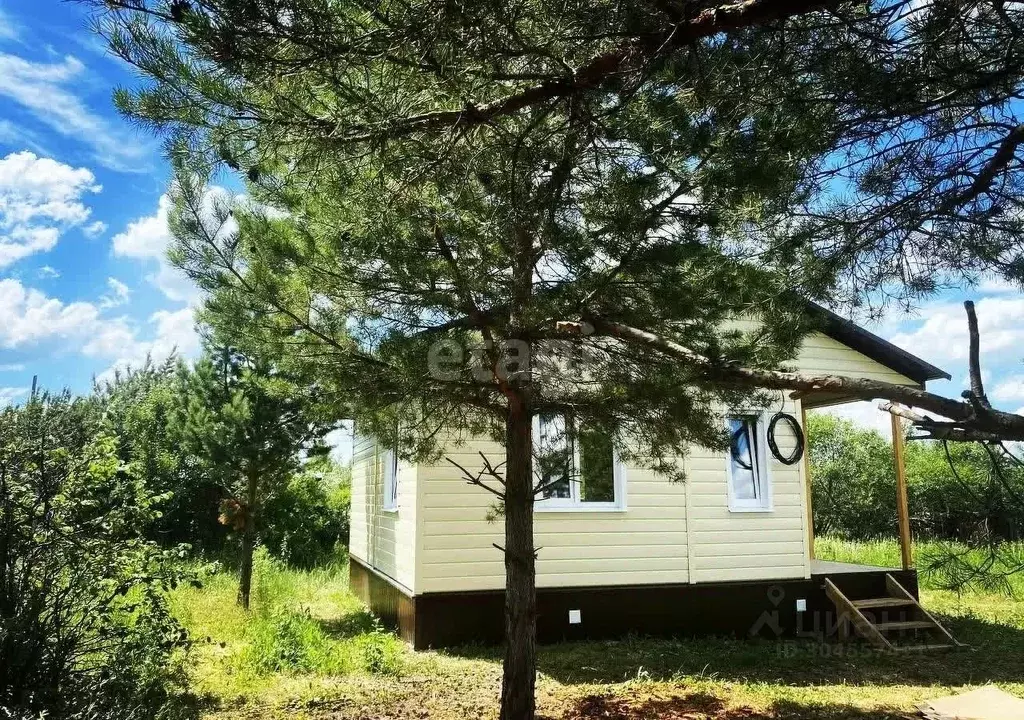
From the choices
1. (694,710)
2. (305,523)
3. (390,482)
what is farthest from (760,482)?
(305,523)

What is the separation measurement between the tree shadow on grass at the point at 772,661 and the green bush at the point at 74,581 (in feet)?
11.9

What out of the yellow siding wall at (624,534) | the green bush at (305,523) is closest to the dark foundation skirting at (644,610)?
the yellow siding wall at (624,534)

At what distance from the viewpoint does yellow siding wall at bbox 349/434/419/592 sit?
8070 mm

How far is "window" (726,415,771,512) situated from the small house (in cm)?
2

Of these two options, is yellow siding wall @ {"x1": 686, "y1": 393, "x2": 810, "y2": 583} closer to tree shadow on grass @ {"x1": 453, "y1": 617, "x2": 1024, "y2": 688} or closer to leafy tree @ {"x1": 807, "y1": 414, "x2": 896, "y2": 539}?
tree shadow on grass @ {"x1": 453, "y1": 617, "x2": 1024, "y2": 688}

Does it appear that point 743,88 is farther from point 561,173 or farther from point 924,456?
point 924,456

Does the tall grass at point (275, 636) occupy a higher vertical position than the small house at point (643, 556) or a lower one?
lower

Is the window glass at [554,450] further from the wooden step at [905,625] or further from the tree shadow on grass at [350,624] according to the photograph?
the wooden step at [905,625]

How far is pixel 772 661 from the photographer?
24.3 ft

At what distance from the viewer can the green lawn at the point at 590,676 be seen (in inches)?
219

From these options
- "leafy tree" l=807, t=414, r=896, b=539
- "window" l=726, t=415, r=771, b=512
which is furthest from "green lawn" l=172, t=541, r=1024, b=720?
"leafy tree" l=807, t=414, r=896, b=539

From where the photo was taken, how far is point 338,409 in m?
4.82

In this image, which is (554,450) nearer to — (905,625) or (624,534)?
(624,534)

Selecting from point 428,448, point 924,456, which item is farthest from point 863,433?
point 428,448
